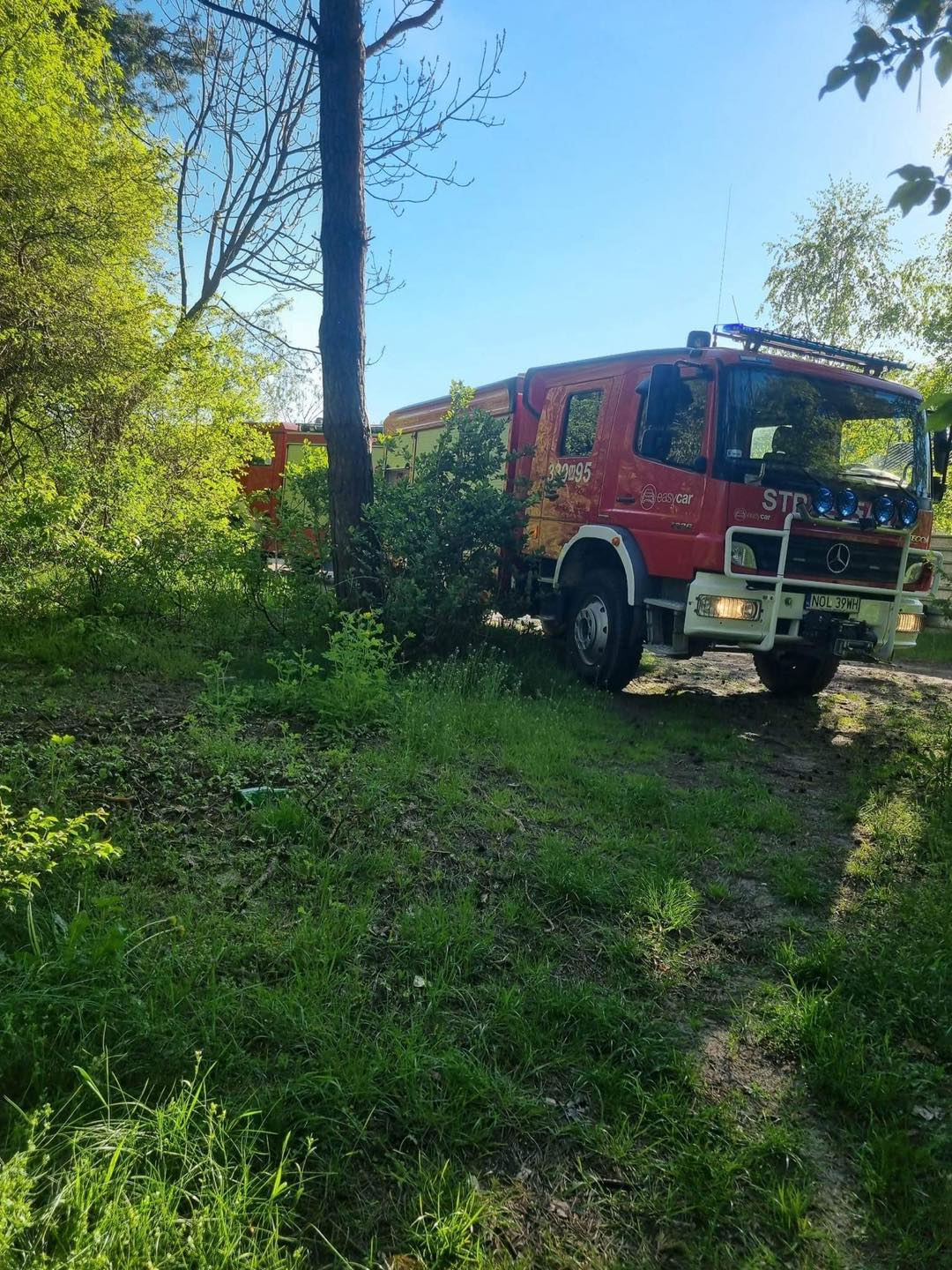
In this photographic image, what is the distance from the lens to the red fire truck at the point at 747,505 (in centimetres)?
596

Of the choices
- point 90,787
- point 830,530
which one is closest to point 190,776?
point 90,787

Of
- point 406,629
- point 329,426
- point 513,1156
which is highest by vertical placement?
point 329,426

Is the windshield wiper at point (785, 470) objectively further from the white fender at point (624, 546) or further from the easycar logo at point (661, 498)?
the white fender at point (624, 546)

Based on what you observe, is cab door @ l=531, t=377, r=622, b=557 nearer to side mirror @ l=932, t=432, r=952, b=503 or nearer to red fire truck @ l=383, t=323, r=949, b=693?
red fire truck @ l=383, t=323, r=949, b=693

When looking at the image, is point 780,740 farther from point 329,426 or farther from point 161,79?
point 161,79

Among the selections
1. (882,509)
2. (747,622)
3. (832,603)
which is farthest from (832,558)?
(747,622)

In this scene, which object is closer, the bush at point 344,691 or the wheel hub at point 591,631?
the bush at point 344,691

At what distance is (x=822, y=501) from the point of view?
6016 mm

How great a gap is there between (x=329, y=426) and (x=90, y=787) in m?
4.79

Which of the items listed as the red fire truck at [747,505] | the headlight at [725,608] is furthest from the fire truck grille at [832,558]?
the headlight at [725,608]

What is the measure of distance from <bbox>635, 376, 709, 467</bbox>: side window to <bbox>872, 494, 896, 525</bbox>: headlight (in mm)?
1556

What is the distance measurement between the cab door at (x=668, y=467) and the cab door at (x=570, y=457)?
0.39m

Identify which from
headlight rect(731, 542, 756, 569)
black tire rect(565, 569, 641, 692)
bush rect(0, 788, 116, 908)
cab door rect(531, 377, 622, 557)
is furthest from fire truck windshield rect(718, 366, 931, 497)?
bush rect(0, 788, 116, 908)

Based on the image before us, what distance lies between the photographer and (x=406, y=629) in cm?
672
